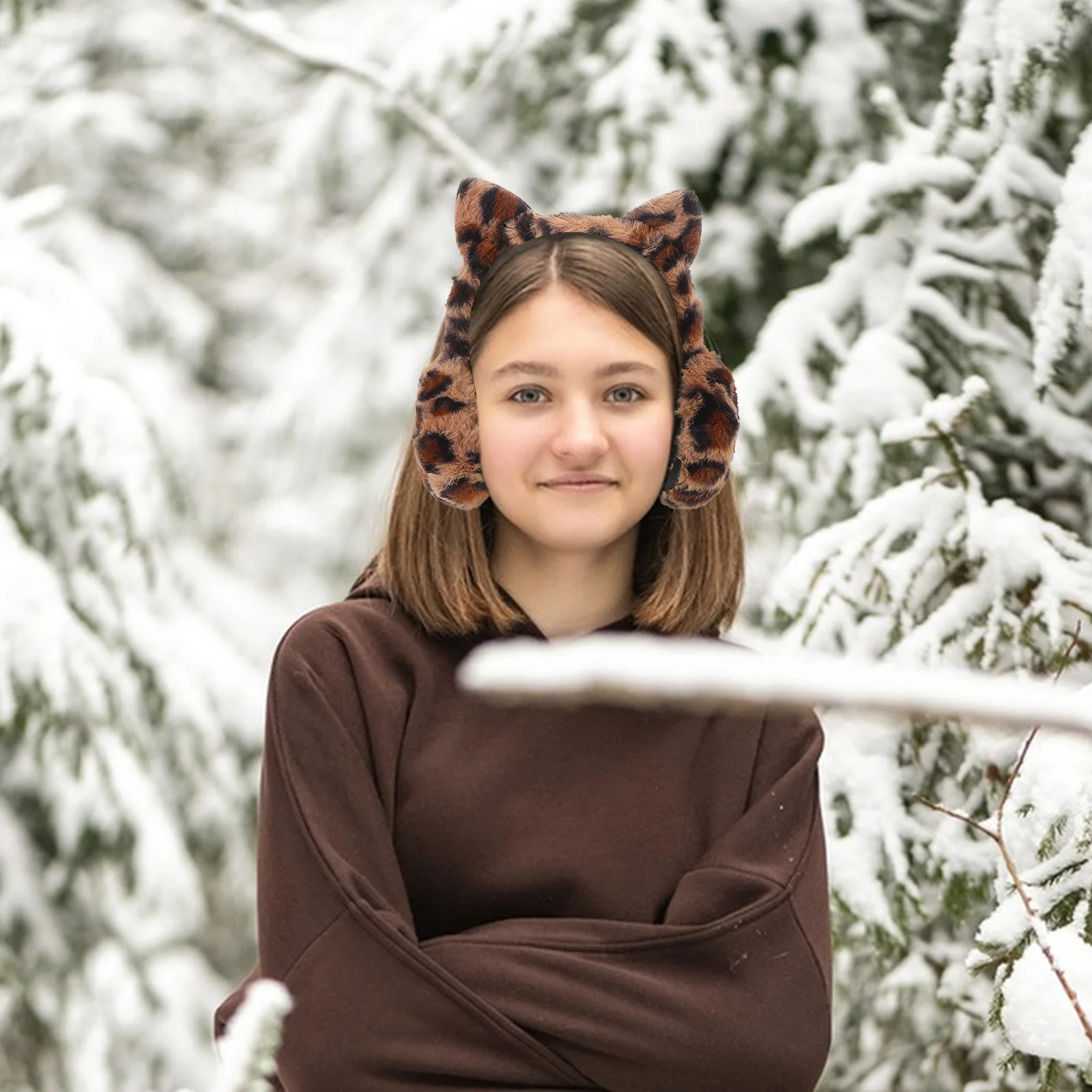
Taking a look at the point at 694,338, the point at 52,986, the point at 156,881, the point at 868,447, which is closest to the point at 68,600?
the point at 156,881

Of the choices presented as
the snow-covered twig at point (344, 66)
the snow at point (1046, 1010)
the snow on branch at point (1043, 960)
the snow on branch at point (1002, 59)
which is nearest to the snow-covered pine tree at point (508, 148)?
the snow-covered twig at point (344, 66)

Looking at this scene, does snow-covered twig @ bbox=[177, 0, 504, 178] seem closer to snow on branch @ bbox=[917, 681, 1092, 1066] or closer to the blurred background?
the blurred background

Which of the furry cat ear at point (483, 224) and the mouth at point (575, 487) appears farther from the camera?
the furry cat ear at point (483, 224)

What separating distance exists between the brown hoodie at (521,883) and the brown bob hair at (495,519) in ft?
0.12

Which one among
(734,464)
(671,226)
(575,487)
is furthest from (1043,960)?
(734,464)

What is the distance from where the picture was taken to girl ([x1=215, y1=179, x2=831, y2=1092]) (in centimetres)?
158

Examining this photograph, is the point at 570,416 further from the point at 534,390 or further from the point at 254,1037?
the point at 254,1037

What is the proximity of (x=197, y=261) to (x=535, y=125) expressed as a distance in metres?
2.91

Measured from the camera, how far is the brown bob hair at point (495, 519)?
5.88 feet

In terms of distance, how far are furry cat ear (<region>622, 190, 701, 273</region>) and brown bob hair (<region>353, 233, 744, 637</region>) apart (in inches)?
0.9

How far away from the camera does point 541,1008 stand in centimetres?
158

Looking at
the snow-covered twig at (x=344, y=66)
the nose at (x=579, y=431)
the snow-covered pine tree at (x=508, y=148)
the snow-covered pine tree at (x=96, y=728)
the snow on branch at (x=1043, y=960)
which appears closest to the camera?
A: the snow on branch at (x=1043, y=960)

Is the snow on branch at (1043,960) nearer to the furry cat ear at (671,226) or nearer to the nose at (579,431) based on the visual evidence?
the nose at (579,431)

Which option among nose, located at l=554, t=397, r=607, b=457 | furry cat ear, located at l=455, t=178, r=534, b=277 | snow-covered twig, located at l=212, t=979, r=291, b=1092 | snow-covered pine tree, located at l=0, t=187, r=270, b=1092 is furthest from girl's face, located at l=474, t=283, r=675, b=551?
snow-covered pine tree, located at l=0, t=187, r=270, b=1092
